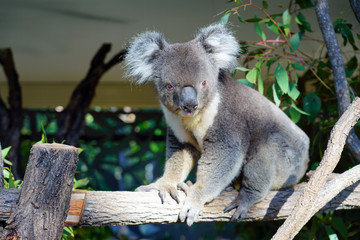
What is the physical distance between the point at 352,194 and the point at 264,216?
0.49 m

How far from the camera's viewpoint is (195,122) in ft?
7.55

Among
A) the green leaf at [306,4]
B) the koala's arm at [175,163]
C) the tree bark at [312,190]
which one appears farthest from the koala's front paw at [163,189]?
the green leaf at [306,4]

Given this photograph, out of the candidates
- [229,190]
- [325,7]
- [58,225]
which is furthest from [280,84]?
[58,225]

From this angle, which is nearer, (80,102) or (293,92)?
(293,92)

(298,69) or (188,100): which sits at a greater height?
(298,69)

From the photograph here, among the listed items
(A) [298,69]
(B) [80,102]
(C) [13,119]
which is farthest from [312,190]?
(C) [13,119]

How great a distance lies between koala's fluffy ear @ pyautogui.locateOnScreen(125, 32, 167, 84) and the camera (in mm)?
2371

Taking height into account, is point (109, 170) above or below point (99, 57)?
below

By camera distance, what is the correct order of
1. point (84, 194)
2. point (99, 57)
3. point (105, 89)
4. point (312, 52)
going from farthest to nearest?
point (105, 89), point (99, 57), point (312, 52), point (84, 194)

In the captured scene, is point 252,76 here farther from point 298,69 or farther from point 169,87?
point 169,87

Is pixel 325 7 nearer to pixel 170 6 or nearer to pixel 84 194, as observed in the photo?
pixel 170 6

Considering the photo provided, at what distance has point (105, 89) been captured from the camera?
206 inches

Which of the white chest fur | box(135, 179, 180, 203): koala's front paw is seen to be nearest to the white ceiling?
the white chest fur

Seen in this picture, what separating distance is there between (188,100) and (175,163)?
515 mm
